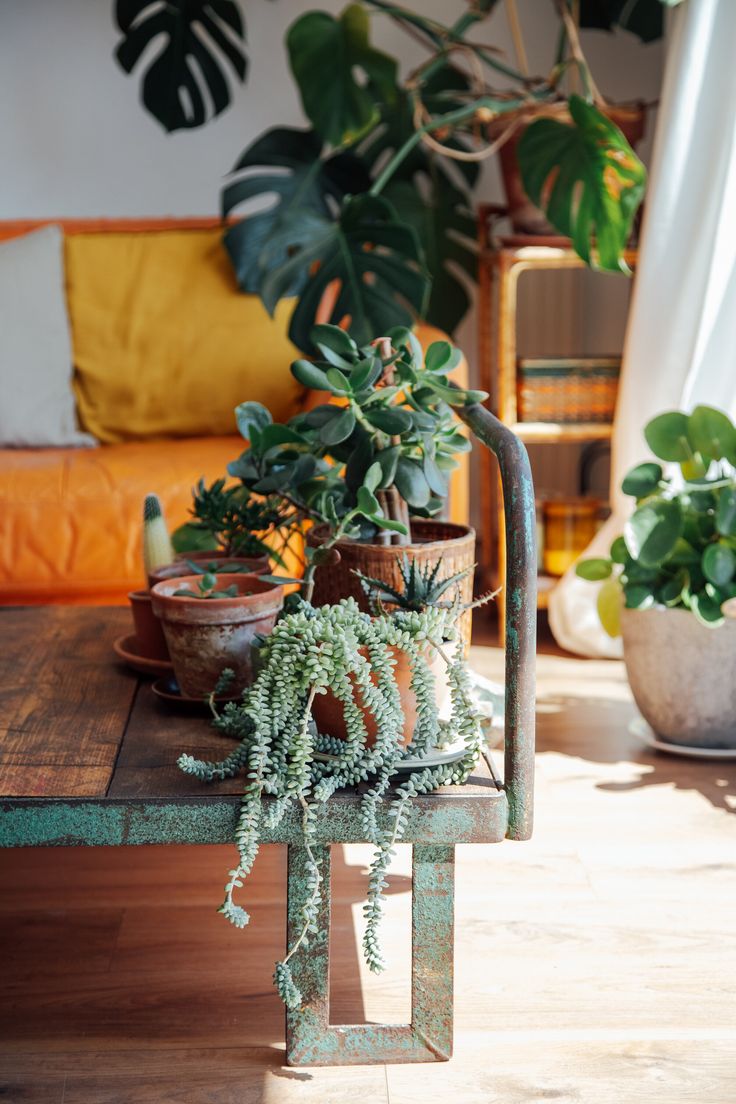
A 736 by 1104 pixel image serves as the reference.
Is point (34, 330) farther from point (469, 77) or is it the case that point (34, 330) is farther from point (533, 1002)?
point (533, 1002)

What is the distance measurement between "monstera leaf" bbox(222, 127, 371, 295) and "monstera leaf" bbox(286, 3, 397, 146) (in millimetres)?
127

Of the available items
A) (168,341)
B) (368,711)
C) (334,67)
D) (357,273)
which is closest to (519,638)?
(368,711)

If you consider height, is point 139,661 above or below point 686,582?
above

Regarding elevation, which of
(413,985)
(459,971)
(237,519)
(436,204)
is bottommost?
(459,971)

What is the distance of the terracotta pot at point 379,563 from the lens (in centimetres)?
113

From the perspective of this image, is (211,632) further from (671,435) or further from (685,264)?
(685,264)

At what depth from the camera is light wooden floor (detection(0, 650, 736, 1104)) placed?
42.9 inches

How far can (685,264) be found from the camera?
2377 millimetres

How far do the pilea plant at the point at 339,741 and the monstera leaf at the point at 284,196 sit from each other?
1.39 metres

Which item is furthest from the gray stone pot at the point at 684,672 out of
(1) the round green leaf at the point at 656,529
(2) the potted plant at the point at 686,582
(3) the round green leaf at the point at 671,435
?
(3) the round green leaf at the point at 671,435

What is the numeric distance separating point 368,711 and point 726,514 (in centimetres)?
99

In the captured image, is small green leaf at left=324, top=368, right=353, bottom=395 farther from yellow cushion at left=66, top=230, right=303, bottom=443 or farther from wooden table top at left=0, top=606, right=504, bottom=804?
yellow cushion at left=66, top=230, right=303, bottom=443

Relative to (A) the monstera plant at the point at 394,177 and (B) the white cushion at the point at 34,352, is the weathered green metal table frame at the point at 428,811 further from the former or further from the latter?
(B) the white cushion at the point at 34,352

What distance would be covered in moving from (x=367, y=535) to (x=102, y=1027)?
1.86ft
